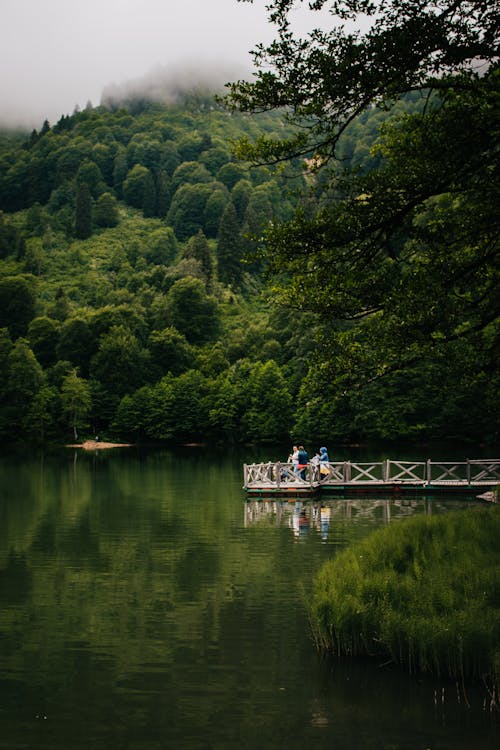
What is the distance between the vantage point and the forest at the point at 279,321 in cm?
1352

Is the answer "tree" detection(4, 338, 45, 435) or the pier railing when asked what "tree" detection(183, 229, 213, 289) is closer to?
"tree" detection(4, 338, 45, 435)

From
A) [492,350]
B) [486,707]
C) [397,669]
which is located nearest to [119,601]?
[397,669]

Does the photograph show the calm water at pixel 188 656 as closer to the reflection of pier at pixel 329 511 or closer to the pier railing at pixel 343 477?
the reflection of pier at pixel 329 511

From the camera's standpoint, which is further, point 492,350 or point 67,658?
point 492,350

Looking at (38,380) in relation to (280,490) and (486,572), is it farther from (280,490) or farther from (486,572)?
(486,572)

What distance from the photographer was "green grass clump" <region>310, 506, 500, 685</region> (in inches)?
435

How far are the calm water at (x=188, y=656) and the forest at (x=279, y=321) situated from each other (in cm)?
468

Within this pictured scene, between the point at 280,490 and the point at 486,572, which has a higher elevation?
the point at 280,490

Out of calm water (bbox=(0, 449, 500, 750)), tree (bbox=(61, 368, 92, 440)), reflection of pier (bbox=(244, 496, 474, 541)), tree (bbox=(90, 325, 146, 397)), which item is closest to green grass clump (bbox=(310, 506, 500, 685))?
calm water (bbox=(0, 449, 500, 750))

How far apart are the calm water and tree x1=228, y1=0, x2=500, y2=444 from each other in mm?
5269

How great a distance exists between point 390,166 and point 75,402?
92.0 metres

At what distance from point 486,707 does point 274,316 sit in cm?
10339

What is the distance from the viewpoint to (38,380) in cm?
10712

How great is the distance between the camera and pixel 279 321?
367ft
